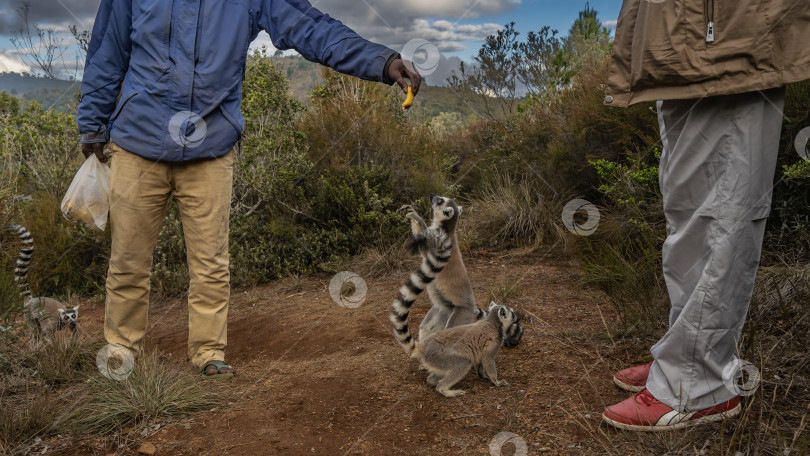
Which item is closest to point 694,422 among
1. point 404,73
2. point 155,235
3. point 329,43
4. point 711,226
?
A: point 711,226

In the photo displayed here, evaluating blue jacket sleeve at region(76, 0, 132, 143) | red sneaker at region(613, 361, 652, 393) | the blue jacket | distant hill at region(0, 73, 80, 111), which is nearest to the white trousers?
red sneaker at region(613, 361, 652, 393)

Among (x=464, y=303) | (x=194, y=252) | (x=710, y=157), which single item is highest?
(x=710, y=157)

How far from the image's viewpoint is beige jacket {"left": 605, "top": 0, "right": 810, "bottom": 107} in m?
2.31

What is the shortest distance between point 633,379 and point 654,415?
0.54 m

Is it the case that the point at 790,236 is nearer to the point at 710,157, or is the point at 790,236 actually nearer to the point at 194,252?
the point at 710,157

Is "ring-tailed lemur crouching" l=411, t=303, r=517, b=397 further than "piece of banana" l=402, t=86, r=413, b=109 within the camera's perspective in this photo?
Yes

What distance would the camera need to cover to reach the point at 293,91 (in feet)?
31.3

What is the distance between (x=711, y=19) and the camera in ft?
7.87

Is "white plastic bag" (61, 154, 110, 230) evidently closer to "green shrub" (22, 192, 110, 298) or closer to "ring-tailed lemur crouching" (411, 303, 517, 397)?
"ring-tailed lemur crouching" (411, 303, 517, 397)

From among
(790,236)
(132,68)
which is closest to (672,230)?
(790,236)

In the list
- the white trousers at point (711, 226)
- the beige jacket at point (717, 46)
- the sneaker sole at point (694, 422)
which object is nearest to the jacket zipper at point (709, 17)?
the beige jacket at point (717, 46)

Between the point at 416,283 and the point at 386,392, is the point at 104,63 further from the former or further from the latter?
the point at 386,392

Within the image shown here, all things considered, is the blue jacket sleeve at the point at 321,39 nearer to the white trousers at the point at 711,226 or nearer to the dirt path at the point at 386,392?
the white trousers at the point at 711,226

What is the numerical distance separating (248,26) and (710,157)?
3041 mm
